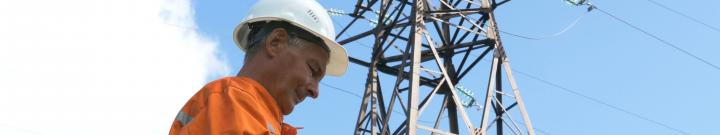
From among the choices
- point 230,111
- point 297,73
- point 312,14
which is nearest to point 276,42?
point 297,73

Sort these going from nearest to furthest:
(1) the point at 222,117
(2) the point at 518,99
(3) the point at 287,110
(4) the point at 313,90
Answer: (1) the point at 222,117 < (3) the point at 287,110 < (4) the point at 313,90 < (2) the point at 518,99

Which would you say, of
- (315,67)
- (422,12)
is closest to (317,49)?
(315,67)

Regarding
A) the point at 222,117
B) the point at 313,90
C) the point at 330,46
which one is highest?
the point at 330,46

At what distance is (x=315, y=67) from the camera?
1882 millimetres

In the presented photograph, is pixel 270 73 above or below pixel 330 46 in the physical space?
below

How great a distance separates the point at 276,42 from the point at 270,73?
9 cm

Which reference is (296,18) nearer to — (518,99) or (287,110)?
(287,110)

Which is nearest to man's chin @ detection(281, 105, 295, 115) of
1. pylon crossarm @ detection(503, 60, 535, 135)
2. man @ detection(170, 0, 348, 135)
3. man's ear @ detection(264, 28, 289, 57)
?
man @ detection(170, 0, 348, 135)

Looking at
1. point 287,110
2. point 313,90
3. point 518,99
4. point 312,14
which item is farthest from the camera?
point 518,99

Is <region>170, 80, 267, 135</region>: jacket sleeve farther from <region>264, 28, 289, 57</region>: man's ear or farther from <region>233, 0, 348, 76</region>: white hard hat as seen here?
<region>233, 0, 348, 76</region>: white hard hat

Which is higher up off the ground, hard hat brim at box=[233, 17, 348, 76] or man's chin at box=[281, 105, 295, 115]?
hard hat brim at box=[233, 17, 348, 76]

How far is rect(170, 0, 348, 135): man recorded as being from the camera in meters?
1.42

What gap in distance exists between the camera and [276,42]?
6.03ft

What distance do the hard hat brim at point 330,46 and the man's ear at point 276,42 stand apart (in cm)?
7
